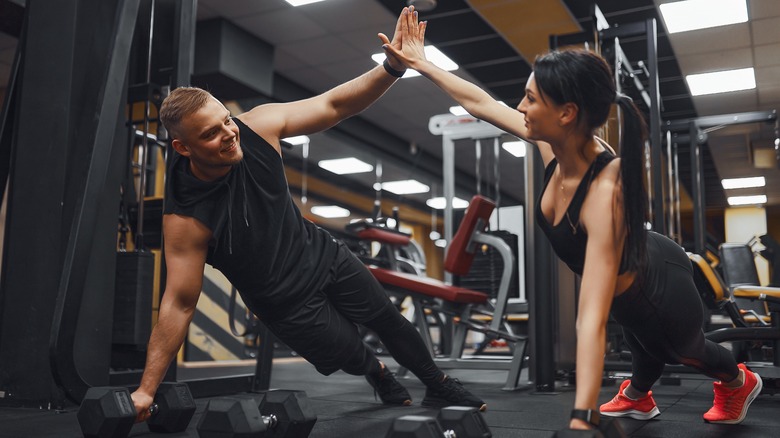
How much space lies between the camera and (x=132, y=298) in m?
2.63

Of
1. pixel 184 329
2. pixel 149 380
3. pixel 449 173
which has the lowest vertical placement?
pixel 149 380

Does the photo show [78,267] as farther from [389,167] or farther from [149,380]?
[389,167]

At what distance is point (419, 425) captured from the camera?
1.28 m

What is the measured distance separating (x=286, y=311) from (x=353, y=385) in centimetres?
175

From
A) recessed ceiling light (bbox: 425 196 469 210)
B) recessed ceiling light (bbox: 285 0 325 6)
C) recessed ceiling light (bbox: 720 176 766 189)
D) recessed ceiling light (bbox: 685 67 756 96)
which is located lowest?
recessed ceiling light (bbox: 425 196 469 210)

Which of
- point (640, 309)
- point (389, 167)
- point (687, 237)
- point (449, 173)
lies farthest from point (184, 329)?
point (687, 237)

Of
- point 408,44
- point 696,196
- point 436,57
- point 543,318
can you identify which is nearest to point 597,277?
point 408,44

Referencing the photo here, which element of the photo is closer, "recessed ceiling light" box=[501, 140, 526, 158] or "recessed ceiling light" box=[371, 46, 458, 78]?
"recessed ceiling light" box=[371, 46, 458, 78]

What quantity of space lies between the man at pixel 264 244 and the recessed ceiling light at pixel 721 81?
18.1 feet

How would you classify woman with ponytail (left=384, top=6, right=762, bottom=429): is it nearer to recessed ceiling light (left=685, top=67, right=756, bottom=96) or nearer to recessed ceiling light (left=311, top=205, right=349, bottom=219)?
recessed ceiling light (left=685, top=67, right=756, bottom=96)

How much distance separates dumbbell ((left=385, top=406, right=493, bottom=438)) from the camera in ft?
4.20

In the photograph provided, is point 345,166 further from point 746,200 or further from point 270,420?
point 270,420

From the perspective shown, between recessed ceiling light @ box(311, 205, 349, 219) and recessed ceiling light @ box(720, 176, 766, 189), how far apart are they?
6656 mm

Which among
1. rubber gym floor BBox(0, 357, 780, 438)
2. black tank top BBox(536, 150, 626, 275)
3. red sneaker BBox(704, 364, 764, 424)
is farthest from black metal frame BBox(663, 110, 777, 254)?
black tank top BBox(536, 150, 626, 275)
